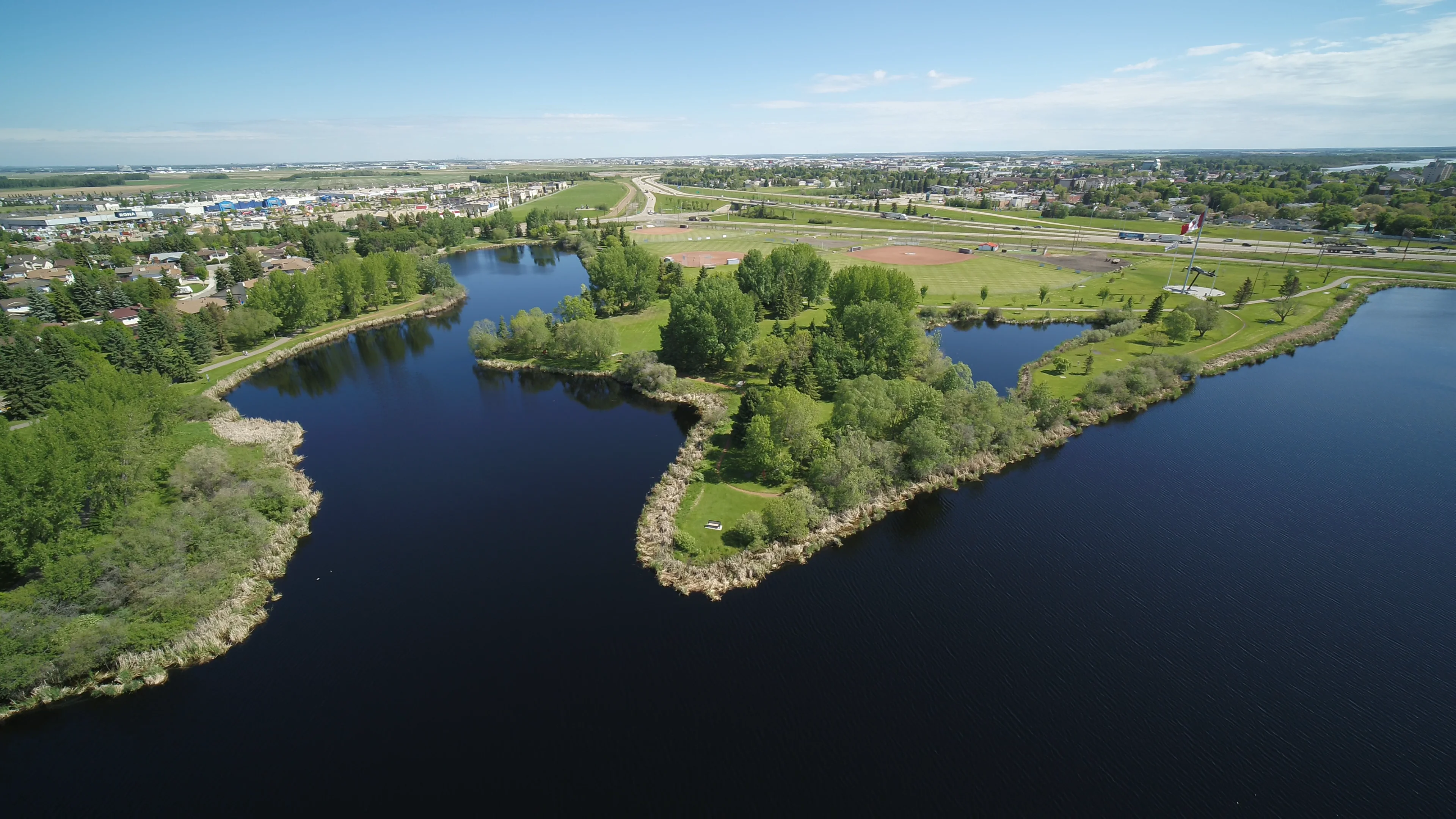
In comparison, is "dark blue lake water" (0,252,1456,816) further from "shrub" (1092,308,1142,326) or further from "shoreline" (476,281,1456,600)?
"shrub" (1092,308,1142,326)

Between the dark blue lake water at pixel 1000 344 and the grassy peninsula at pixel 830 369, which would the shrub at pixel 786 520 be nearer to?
the grassy peninsula at pixel 830 369

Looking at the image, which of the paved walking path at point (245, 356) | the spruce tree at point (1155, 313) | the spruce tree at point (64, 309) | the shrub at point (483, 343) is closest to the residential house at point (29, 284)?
the spruce tree at point (64, 309)

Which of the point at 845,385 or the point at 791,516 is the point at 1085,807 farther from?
the point at 845,385

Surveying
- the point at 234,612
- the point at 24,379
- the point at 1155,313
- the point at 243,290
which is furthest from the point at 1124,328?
the point at 243,290

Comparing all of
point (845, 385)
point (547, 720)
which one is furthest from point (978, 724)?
point (845, 385)

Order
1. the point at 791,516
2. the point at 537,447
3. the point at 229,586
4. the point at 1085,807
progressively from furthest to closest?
the point at 537,447 → the point at 791,516 → the point at 229,586 → the point at 1085,807

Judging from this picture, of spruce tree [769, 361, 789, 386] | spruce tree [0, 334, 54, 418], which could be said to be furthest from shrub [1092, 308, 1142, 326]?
spruce tree [0, 334, 54, 418]
